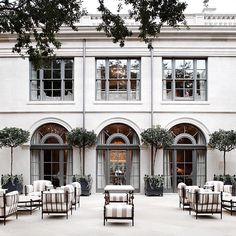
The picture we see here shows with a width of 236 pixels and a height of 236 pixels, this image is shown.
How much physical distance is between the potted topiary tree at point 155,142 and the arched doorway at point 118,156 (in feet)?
3.92

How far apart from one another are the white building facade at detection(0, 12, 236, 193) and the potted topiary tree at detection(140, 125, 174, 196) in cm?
94

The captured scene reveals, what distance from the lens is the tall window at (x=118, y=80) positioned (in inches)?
818

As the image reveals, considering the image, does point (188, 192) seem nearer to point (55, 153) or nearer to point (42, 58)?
point (42, 58)

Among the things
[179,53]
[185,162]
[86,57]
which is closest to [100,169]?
[185,162]

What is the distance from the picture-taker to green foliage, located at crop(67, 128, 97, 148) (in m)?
19.3

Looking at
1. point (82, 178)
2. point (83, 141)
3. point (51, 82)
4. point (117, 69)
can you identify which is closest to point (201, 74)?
point (117, 69)

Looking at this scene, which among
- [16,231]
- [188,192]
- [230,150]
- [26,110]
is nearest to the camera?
[16,231]

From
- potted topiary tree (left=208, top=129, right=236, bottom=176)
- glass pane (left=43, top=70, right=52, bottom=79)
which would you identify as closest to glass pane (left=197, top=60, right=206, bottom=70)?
potted topiary tree (left=208, top=129, right=236, bottom=176)

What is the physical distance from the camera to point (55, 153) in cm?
2075

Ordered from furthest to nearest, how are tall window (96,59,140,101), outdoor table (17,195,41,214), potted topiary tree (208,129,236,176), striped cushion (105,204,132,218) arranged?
tall window (96,59,140,101) → potted topiary tree (208,129,236,176) → outdoor table (17,195,41,214) → striped cushion (105,204,132,218)

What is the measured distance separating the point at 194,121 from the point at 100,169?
493cm

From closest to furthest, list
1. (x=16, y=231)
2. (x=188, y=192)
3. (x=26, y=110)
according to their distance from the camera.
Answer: (x=16, y=231) < (x=188, y=192) < (x=26, y=110)

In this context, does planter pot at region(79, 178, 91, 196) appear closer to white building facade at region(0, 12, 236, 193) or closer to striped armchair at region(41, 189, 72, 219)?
white building facade at region(0, 12, 236, 193)

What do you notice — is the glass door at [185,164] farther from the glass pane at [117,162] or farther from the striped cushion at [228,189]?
the striped cushion at [228,189]
